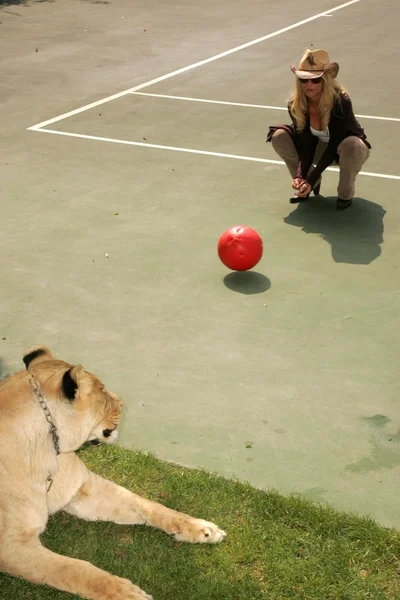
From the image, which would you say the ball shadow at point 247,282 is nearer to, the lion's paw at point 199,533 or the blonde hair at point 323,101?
the blonde hair at point 323,101

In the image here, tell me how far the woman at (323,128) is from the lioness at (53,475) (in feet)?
17.3

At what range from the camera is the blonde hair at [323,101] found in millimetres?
9758

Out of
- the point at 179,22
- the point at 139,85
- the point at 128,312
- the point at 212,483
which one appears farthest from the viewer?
the point at 179,22

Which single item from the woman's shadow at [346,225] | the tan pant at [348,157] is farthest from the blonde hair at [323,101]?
the woman's shadow at [346,225]

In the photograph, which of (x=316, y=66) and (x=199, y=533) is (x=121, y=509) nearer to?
(x=199, y=533)

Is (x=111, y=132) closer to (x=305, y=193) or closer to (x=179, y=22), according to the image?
(x=305, y=193)

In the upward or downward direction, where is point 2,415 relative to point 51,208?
upward

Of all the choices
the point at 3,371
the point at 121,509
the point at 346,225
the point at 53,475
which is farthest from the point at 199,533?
the point at 346,225

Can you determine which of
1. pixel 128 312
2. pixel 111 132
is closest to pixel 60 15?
pixel 111 132

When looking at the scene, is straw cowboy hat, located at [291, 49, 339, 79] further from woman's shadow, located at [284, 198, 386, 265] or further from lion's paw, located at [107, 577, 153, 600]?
lion's paw, located at [107, 577, 153, 600]

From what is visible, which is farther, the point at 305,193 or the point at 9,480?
the point at 305,193

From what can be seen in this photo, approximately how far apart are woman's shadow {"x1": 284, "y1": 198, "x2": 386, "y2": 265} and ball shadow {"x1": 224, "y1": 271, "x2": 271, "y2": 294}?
0.92 metres

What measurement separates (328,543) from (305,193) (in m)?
5.42

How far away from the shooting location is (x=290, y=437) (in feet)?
20.8
